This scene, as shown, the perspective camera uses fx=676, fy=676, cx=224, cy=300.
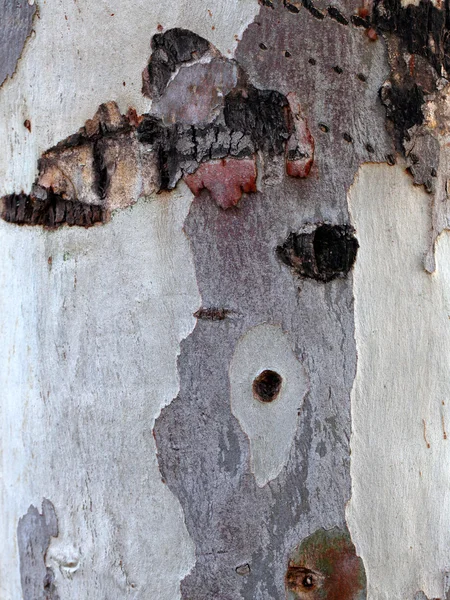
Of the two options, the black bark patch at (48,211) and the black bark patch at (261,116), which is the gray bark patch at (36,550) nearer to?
the black bark patch at (48,211)

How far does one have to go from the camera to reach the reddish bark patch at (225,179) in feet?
2.67

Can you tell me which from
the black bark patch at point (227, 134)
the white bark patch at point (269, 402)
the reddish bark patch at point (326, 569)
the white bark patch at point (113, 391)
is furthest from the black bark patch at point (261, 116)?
the reddish bark patch at point (326, 569)

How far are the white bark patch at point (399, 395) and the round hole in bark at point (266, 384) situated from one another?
101mm

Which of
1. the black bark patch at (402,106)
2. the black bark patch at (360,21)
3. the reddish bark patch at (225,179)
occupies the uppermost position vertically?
the black bark patch at (360,21)

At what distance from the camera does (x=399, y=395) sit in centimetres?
86

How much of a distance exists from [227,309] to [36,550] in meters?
0.41

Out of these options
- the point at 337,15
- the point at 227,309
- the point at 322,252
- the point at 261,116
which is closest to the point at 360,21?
the point at 337,15

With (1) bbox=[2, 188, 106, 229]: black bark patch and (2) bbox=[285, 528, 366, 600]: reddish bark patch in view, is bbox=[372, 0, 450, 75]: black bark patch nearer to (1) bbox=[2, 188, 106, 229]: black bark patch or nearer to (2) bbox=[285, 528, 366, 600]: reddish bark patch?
(1) bbox=[2, 188, 106, 229]: black bark patch

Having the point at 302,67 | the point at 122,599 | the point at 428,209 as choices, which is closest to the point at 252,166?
the point at 302,67

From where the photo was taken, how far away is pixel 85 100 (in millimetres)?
861

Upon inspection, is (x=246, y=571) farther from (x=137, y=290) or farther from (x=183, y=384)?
(x=137, y=290)

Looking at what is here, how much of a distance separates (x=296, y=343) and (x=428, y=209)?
277mm

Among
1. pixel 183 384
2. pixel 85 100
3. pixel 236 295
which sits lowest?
pixel 183 384

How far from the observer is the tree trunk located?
812mm
